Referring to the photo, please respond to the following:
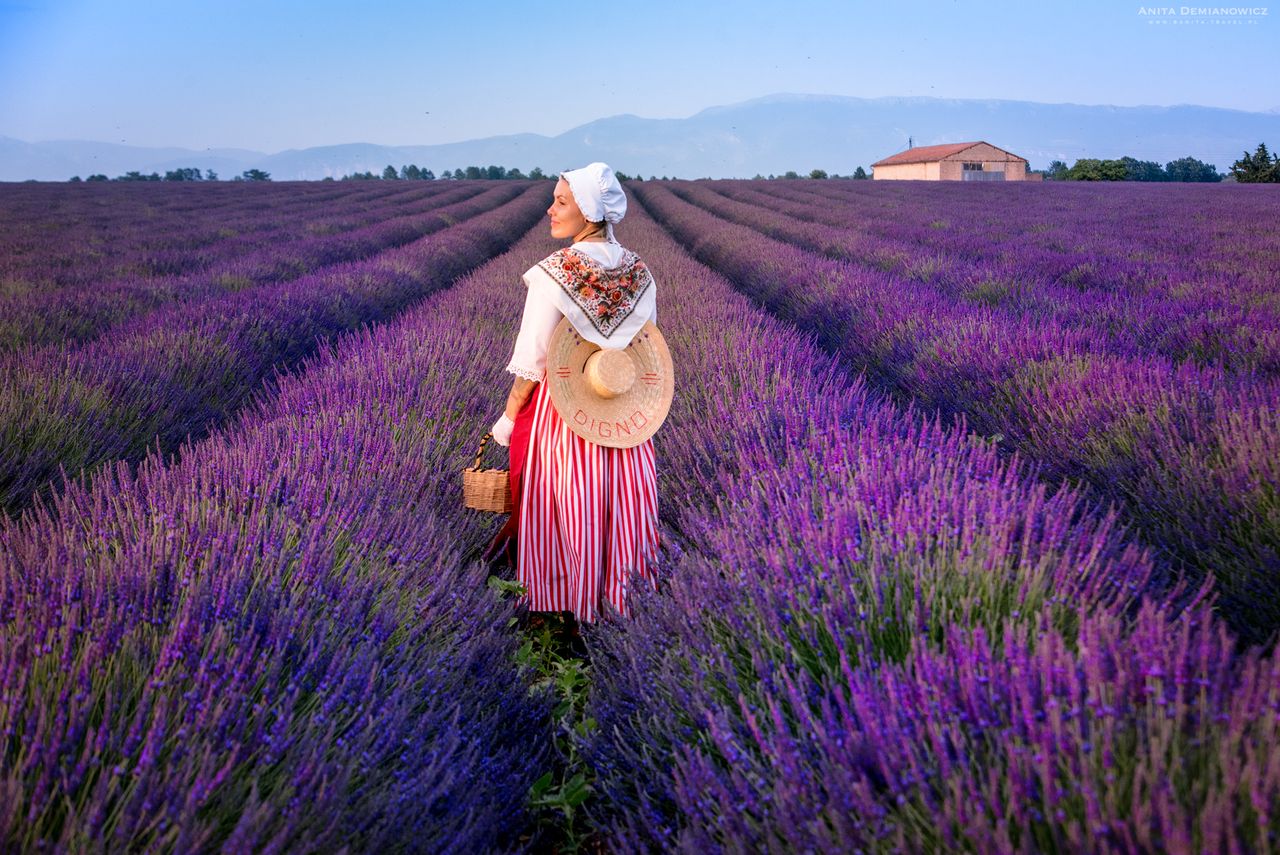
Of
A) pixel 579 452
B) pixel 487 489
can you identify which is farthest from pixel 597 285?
pixel 487 489

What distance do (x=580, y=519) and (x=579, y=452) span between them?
198 millimetres

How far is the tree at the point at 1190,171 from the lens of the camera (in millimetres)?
47188

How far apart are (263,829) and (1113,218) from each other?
15.3 metres

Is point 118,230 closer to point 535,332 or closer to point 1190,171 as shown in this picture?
point 535,332

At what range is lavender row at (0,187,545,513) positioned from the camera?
3002 millimetres

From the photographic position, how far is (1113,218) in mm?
13586

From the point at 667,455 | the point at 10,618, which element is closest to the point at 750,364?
the point at 667,455

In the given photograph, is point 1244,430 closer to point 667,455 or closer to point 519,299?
point 667,455

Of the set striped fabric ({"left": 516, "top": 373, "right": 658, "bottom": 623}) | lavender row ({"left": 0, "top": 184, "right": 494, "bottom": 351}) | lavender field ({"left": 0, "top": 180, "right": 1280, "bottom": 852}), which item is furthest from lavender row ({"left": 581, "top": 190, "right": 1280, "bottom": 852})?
lavender row ({"left": 0, "top": 184, "right": 494, "bottom": 351})

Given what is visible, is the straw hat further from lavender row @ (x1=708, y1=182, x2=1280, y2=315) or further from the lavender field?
lavender row @ (x1=708, y1=182, x2=1280, y2=315)

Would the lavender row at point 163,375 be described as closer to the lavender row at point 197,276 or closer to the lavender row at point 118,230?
the lavender row at point 197,276

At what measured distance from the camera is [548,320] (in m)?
2.35

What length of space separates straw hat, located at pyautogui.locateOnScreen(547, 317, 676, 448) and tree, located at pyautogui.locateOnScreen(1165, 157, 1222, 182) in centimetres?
5432

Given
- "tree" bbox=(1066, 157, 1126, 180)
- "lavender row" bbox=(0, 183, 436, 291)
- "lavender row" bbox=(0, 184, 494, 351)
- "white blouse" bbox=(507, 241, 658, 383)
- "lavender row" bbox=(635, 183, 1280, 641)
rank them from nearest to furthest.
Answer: "lavender row" bbox=(635, 183, 1280, 641) → "white blouse" bbox=(507, 241, 658, 383) → "lavender row" bbox=(0, 184, 494, 351) → "lavender row" bbox=(0, 183, 436, 291) → "tree" bbox=(1066, 157, 1126, 180)
